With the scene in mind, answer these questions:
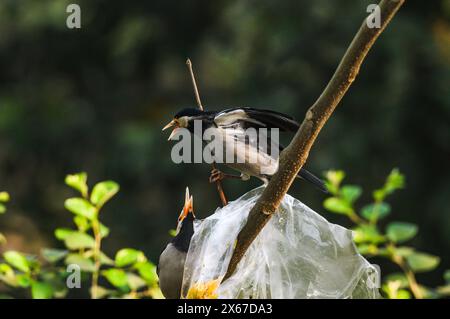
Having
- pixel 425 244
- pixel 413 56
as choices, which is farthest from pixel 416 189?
pixel 413 56

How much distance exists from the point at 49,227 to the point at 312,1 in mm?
3432

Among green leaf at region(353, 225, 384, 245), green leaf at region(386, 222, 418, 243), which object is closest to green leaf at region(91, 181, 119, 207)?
green leaf at region(353, 225, 384, 245)

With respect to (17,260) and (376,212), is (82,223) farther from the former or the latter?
(376,212)

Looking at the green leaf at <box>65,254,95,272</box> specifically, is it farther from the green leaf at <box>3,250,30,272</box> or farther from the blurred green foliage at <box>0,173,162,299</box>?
the green leaf at <box>3,250,30,272</box>

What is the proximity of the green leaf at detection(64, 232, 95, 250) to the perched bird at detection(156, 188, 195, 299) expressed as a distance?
8.5 inches

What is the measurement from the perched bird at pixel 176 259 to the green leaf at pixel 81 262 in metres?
0.20

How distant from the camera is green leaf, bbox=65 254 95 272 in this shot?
229cm

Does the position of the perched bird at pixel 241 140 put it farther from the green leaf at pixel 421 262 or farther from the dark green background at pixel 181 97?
the dark green background at pixel 181 97

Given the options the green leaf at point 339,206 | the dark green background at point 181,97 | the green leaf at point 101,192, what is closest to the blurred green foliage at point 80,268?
the green leaf at point 101,192

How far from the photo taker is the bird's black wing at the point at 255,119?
224cm

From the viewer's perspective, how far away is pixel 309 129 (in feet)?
5.87

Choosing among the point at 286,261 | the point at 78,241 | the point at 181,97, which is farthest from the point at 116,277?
the point at 181,97

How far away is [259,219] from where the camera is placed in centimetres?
186
